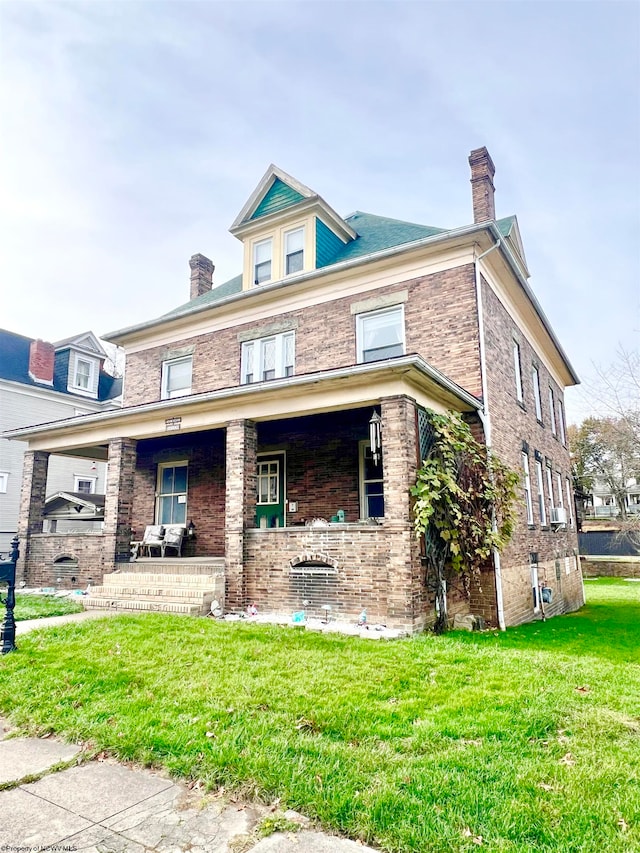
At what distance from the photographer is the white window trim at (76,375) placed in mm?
23375

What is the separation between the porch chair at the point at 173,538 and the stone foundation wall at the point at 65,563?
153 cm

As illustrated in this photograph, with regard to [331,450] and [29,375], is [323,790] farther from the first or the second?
[29,375]

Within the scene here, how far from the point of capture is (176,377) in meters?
14.7

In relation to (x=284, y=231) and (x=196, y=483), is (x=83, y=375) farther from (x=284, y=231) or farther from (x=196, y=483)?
(x=284, y=231)

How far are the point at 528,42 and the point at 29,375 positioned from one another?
66.8 ft

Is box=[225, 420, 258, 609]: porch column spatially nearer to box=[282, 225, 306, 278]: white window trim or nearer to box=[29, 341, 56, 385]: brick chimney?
box=[282, 225, 306, 278]: white window trim

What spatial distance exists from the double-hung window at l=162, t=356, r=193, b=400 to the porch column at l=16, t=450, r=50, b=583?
3459 mm

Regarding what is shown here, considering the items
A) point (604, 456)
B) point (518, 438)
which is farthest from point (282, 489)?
point (604, 456)

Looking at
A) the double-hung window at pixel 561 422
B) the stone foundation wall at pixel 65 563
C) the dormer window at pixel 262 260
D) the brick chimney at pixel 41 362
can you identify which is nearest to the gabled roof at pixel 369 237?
the dormer window at pixel 262 260

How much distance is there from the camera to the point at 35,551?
40.1 feet

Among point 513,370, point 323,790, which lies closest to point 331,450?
point 513,370

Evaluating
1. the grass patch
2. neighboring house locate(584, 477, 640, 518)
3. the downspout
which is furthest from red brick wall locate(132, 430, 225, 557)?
neighboring house locate(584, 477, 640, 518)

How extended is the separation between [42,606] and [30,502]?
3998 millimetres

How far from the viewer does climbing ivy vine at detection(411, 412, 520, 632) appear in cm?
809
